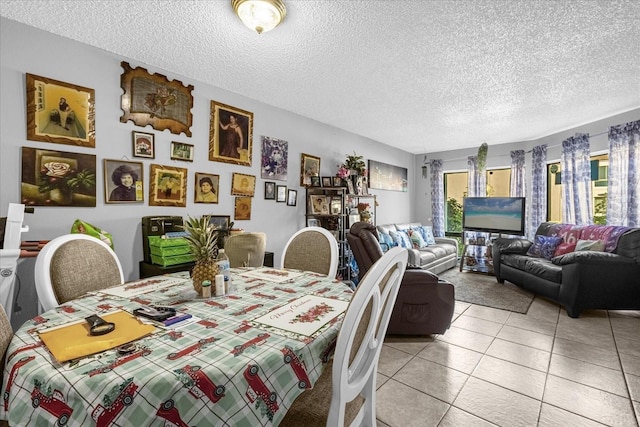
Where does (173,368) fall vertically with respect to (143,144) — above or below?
below

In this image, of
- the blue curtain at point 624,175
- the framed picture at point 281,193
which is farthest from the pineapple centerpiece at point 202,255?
the blue curtain at point 624,175

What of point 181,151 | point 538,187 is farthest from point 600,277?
point 181,151

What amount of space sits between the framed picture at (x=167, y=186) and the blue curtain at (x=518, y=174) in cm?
576

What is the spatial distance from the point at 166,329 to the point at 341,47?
7.49 feet

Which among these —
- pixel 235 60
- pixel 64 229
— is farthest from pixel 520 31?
pixel 64 229

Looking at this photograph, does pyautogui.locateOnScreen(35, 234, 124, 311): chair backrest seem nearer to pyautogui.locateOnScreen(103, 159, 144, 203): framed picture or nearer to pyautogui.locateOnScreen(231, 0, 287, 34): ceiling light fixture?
pyautogui.locateOnScreen(103, 159, 144, 203): framed picture

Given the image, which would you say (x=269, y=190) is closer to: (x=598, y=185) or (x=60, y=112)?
(x=60, y=112)

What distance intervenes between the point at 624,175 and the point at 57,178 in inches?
247

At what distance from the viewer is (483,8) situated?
1.89 m

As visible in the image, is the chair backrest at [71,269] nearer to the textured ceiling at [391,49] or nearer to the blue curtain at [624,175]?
the textured ceiling at [391,49]

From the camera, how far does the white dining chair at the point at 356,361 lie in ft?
2.91

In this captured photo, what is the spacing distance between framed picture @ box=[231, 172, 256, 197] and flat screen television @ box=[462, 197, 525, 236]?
4308 mm

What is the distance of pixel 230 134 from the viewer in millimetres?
3330

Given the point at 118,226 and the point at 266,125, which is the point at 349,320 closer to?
the point at 118,226
